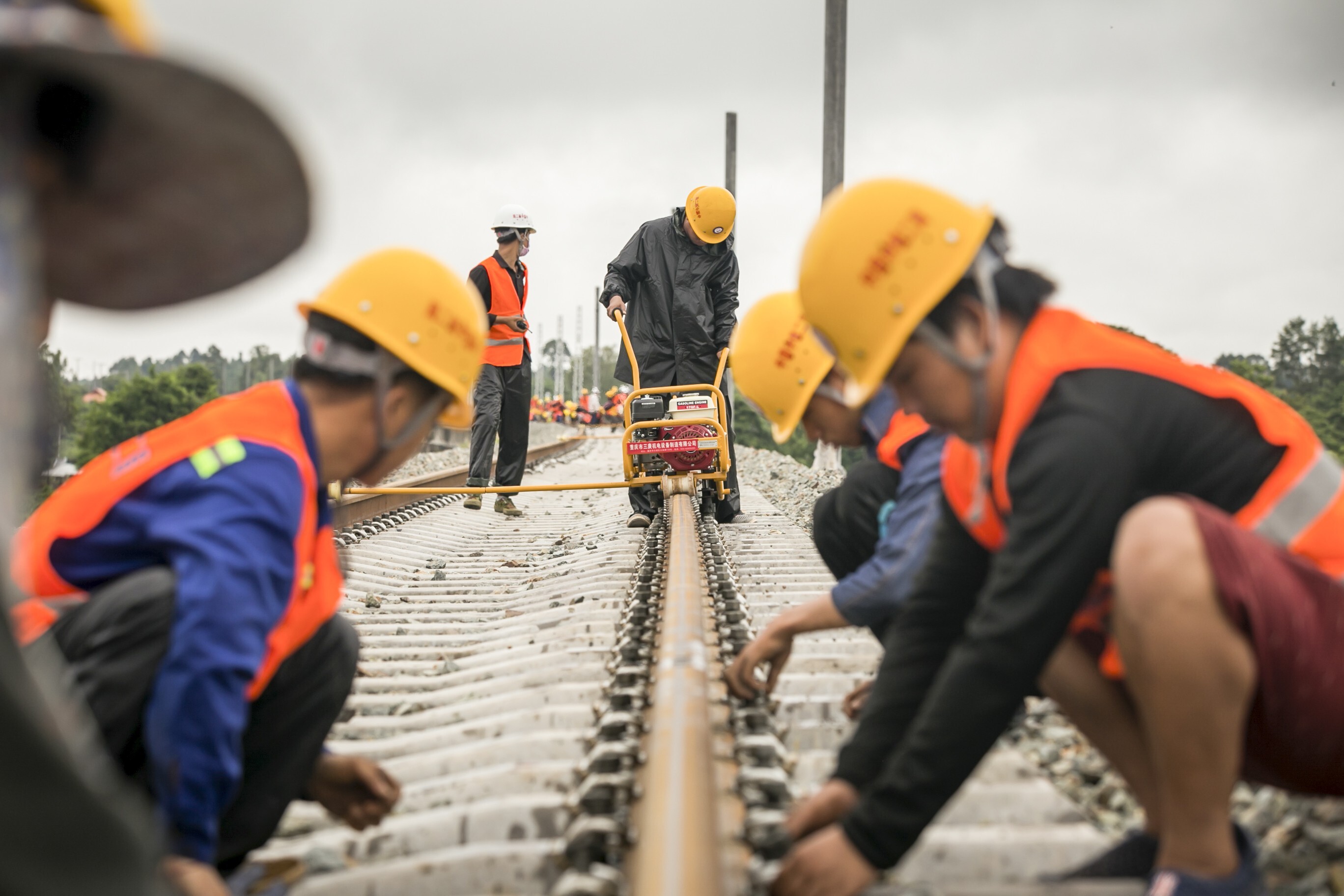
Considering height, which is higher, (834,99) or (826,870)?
(834,99)

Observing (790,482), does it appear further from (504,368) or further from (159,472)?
(159,472)

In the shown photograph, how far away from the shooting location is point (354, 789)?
215 cm

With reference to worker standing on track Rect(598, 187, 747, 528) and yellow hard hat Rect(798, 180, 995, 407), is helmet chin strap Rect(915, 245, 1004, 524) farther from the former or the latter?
worker standing on track Rect(598, 187, 747, 528)

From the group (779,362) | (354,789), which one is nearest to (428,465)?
(779,362)

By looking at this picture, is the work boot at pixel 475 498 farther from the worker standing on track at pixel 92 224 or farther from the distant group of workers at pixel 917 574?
the worker standing on track at pixel 92 224

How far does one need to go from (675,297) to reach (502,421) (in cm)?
190

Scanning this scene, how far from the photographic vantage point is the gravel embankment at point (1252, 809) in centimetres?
192

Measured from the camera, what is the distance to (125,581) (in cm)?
168

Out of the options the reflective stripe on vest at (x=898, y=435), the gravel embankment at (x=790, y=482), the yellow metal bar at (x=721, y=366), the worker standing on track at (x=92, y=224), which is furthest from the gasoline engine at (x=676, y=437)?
the worker standing on track at (x=92, y=224)

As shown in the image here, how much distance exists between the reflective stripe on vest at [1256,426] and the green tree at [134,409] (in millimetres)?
60757

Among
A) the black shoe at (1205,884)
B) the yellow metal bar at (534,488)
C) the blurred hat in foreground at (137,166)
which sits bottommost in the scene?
the yellow metal bar at (534,488)

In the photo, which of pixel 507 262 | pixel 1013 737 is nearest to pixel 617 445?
pixel 507 262

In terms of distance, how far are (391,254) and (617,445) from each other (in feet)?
79.6

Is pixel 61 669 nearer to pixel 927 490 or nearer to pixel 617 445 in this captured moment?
pixel 927 490
